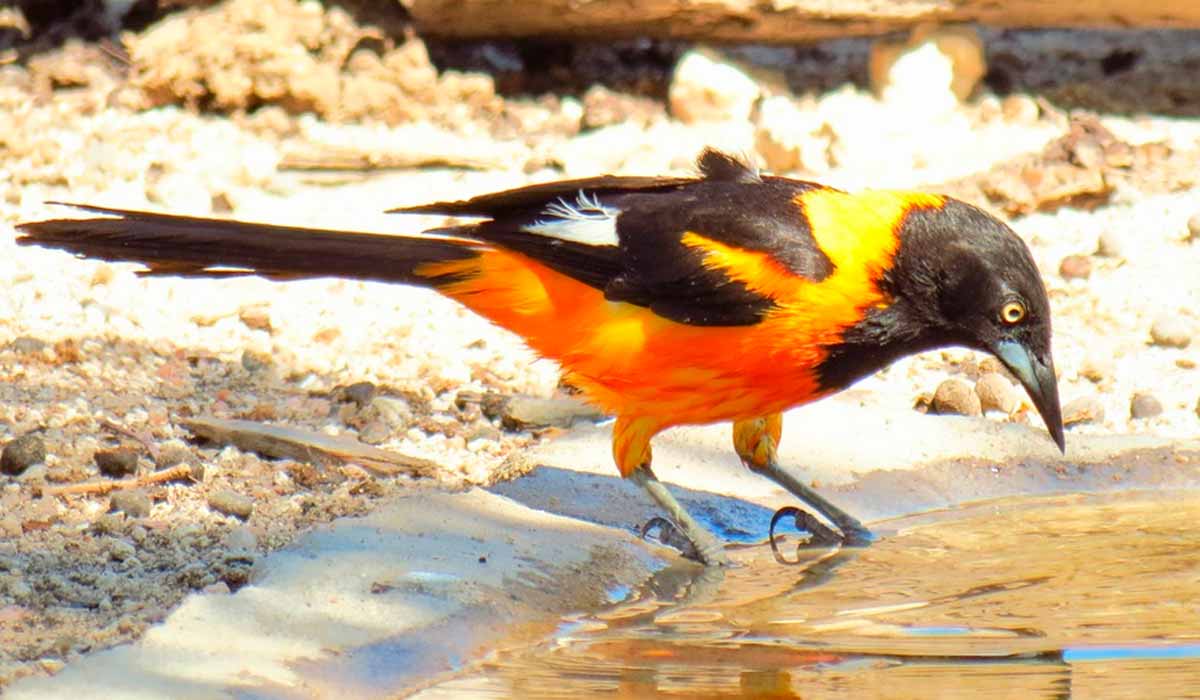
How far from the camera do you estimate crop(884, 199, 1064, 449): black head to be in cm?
410

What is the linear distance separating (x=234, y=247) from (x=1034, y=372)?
2.02 metres

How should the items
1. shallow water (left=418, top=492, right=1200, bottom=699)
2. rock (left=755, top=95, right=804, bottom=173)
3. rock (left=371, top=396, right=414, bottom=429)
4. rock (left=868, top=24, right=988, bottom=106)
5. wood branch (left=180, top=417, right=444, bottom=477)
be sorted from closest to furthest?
shallow water (left=418, top=492, right=1200, bottom=699) < wood branch (left=180, top=417, right=444, bottom=477) < rock (left=371, top=396, right=414, bottom=429) < rock (left=755, top=95, right=804, bottom=173) < rock (left=868, top=24, right=988, bottom=106)

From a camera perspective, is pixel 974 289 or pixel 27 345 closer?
pixel 974 289

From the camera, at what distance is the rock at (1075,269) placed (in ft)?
20.5

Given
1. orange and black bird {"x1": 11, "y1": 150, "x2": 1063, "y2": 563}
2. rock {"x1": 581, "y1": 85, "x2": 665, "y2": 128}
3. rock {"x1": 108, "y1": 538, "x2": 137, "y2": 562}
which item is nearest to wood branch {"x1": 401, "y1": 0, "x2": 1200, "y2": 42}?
rock {"x1": 581, "y1": 85, "x2": 665, "y2": 128}

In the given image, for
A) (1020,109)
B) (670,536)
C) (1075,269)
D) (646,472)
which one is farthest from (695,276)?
(1020,109)

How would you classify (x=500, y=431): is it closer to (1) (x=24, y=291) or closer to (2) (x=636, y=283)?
(2) (x=636, y=283)

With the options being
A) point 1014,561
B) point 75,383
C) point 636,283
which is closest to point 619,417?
point 636,283

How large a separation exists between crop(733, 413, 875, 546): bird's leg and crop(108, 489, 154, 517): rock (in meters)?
1.52

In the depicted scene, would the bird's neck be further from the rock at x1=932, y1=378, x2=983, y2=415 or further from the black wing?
the rock at x1=932, y1=378, x2=983, y2=415

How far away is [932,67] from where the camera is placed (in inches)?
291

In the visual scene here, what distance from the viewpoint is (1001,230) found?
412cm

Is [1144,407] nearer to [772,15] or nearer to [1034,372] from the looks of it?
[1034,372]

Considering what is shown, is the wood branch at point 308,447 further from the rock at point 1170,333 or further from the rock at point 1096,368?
the rock at point 1170,333
